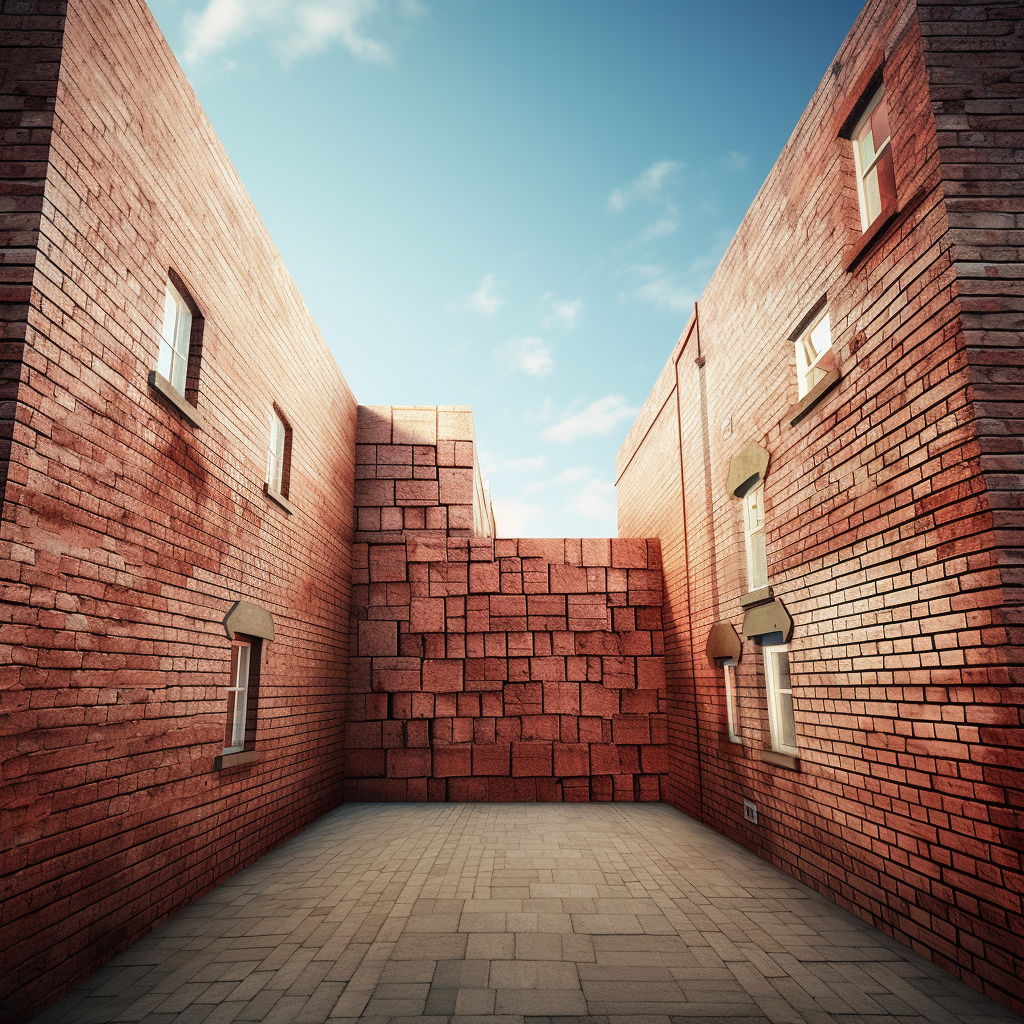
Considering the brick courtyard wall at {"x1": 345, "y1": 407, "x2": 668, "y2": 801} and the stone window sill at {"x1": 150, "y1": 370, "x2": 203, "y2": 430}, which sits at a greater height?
the stone window sill at {"x1": 150, "y1": 370, "x2": 203, "y2": 430}

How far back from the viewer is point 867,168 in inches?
174

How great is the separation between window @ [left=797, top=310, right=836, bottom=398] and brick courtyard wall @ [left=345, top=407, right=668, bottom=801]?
4.32m

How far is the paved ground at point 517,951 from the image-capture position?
3043 mm

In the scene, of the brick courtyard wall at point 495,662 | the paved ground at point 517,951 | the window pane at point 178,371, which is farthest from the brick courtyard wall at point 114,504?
the brick courtyard wall at point 495,662

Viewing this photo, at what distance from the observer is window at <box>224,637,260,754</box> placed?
5566 millimetres

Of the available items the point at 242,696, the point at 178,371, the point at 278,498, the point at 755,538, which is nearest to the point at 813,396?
the point at 755,538

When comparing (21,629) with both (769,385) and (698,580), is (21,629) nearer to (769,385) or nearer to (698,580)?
(769,385)

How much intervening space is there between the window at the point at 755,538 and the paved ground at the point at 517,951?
238 centimetres

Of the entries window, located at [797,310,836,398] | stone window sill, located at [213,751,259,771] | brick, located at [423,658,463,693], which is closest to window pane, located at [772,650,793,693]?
window, located at [797,310,836,398]

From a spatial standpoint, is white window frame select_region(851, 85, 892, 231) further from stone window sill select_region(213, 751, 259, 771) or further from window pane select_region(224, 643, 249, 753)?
stone window sill select_region(213, 751, 259, 771)

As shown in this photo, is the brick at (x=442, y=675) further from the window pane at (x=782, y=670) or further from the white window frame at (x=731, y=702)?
the window pane at (x=782, y=670)

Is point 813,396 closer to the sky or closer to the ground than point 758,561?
closer to the sky

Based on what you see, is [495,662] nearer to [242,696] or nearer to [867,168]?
[242,696]

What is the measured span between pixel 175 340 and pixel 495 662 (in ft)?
18.3
